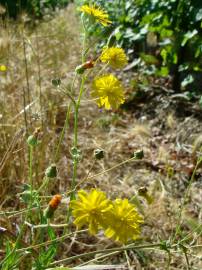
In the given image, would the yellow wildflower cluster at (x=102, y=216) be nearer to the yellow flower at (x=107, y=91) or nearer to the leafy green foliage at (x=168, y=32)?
the yellow flower at (x=107, y=91)

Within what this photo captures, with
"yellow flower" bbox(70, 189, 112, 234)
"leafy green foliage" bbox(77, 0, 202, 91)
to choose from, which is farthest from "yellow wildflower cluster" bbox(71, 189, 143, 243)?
"leafy green foliage" bbox(77, 0, 202, 91)

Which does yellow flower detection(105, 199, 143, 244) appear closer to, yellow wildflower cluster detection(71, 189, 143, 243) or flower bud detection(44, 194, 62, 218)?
yellow wildflower cluster detection(71, 189, 143, 243)

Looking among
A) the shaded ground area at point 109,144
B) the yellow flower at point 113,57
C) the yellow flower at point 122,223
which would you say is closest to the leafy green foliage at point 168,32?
the shaded ground area at point 109,144

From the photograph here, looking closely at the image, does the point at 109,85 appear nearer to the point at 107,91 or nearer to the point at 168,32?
the point at 107,91

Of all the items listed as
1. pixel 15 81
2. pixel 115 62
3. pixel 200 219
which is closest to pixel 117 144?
pixel 15 81

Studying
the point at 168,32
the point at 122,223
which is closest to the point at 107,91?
the point at 122,223

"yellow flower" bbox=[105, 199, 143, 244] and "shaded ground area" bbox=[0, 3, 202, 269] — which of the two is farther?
"shaded ground area" bbox=[0, 3, 202, 269]
